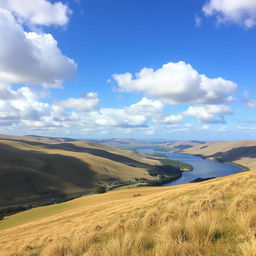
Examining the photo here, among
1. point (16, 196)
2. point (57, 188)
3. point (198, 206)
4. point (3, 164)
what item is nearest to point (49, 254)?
point (198, 206)

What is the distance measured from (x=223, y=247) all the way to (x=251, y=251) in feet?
4.46

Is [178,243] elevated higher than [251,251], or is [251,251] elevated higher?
[251,251]

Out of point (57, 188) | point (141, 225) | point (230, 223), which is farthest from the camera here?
point (57, 188)

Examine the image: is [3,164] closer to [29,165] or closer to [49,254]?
[29,165]

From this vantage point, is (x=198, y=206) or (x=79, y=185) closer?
(x=198, y=206)

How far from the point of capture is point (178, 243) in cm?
652

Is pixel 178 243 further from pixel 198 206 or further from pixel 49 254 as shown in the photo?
pixel 198 206

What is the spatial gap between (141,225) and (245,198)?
5.63m

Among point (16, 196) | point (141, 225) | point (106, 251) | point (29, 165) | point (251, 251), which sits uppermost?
point (251, 251)

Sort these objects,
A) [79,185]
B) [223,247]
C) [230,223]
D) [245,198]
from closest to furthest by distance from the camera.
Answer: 1. [223,247]
2. [230,223]
3. [245,198]
4. [79,185]

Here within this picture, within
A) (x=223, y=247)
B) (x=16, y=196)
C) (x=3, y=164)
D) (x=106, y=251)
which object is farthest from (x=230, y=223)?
(x=3, y=164)

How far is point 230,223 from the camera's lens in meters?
8.51

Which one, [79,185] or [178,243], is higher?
[178,243]

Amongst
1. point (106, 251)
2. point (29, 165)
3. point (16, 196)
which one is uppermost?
point (106, 251)
